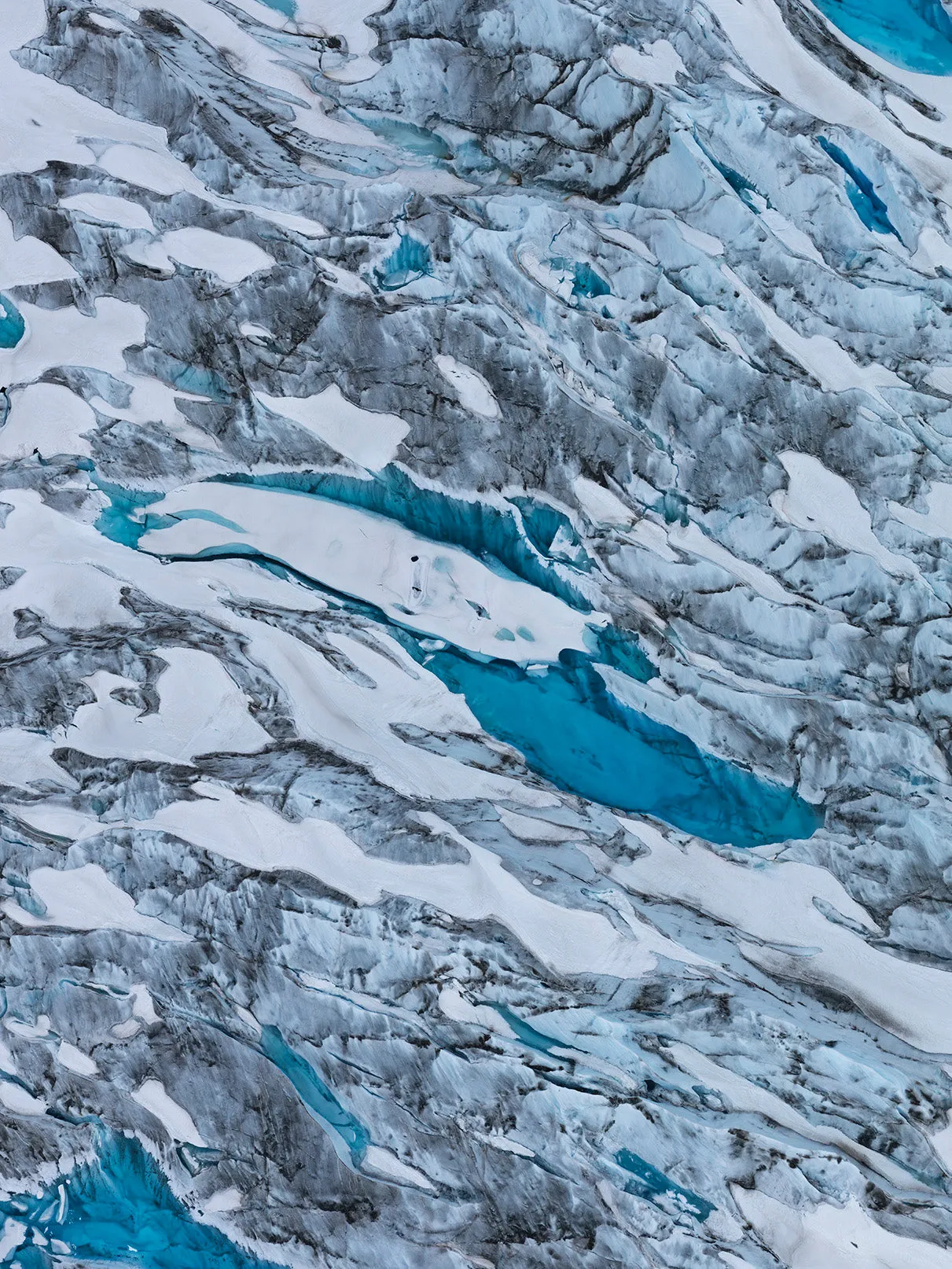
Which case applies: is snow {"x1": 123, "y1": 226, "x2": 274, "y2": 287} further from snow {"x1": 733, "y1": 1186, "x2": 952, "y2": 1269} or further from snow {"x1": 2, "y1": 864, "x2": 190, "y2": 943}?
snow {"x1": 733, "y1": 1186, "x2": 952, "y2": 1269}

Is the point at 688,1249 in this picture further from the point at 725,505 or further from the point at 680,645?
the point at 725,505

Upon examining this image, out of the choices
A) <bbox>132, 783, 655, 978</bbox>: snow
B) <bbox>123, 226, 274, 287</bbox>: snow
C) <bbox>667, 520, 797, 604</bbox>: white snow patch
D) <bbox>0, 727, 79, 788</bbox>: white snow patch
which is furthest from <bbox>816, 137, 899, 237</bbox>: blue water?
<bbox>0, 727, 79, 788</bbox>: white snow patch

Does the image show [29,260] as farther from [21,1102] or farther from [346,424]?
[21,1102]

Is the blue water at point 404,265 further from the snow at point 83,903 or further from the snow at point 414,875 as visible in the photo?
the snow at point 83,903

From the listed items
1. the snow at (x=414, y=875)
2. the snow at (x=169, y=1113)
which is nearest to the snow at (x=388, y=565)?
the snow at (x=414, y=875)

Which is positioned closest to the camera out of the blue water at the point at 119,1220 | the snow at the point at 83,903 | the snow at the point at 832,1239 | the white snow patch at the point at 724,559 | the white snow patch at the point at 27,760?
the snow at the point at 832,1239
